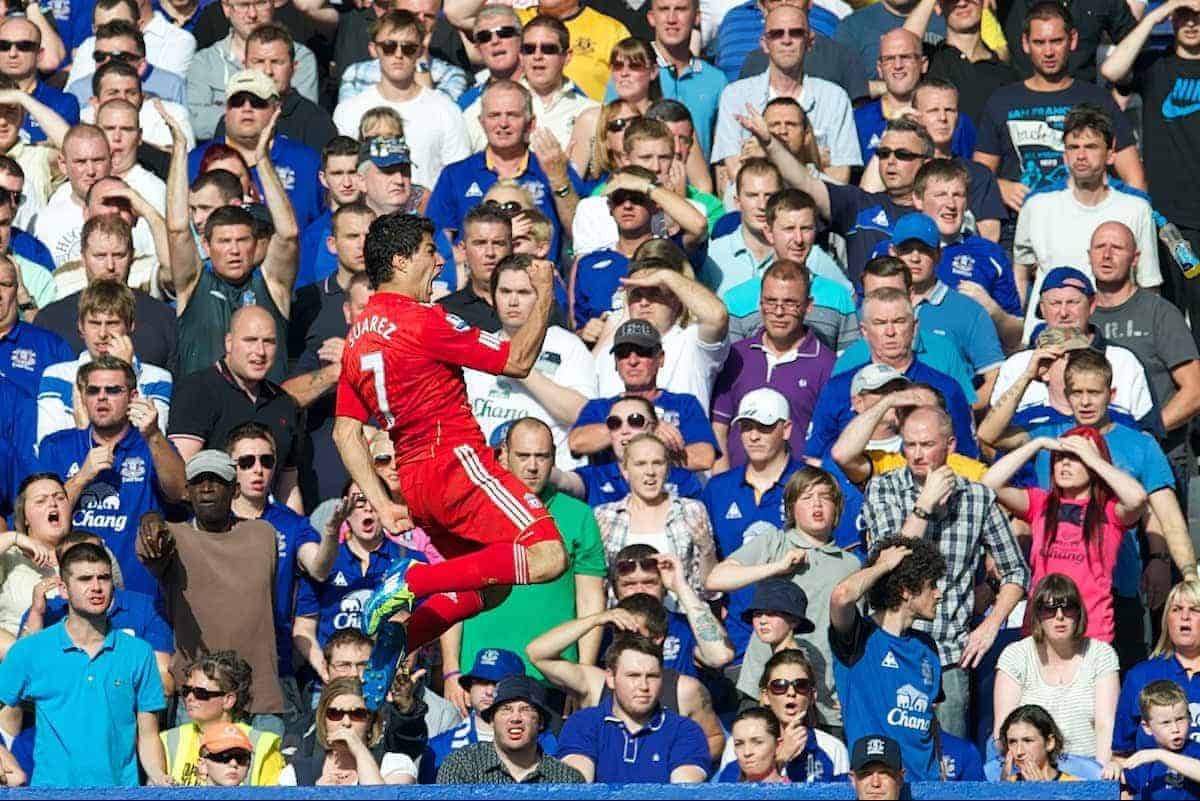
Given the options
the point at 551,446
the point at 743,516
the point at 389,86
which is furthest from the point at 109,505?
the point at 389,86

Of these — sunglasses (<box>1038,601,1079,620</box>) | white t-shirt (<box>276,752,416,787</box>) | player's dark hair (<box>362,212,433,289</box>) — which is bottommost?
white t-shirt (<box>276,752,416,787</box>)

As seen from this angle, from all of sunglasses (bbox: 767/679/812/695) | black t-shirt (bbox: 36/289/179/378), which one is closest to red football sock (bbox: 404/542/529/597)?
sunglasses (bbox: 767/679/812/695)

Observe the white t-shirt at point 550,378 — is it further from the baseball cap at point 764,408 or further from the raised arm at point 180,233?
the raised arm at point 180,233

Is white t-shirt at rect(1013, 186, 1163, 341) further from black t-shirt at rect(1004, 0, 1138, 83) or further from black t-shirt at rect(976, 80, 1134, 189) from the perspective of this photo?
black t-shirt at rect(1004, 0, 1138, 83)

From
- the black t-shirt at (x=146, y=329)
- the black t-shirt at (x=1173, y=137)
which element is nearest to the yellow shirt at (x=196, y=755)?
the black t-shirt at (x=146, y=329)

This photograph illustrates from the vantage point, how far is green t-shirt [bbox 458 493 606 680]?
45.4ft

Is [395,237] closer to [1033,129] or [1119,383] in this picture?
[1119,383]

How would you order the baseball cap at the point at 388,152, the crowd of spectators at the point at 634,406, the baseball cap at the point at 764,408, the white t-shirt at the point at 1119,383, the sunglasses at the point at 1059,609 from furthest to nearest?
1. the baseball cap at the point at 388,152
2. the white t-shirt at the point at 1119,383
3. the baseball cap at the point at 764,408
4. the sunglasses at the point at 1059,609
5. the crowd of spectators at the point at 634,406

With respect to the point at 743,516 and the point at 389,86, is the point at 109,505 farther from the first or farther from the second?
the point at 389,86

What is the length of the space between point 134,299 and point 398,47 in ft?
10.9

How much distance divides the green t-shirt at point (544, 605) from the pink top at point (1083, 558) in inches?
93.8

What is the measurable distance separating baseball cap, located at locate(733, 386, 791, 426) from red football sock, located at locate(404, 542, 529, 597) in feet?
11.4

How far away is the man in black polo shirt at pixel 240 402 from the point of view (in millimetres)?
14453

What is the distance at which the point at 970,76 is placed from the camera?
18.8 meters
